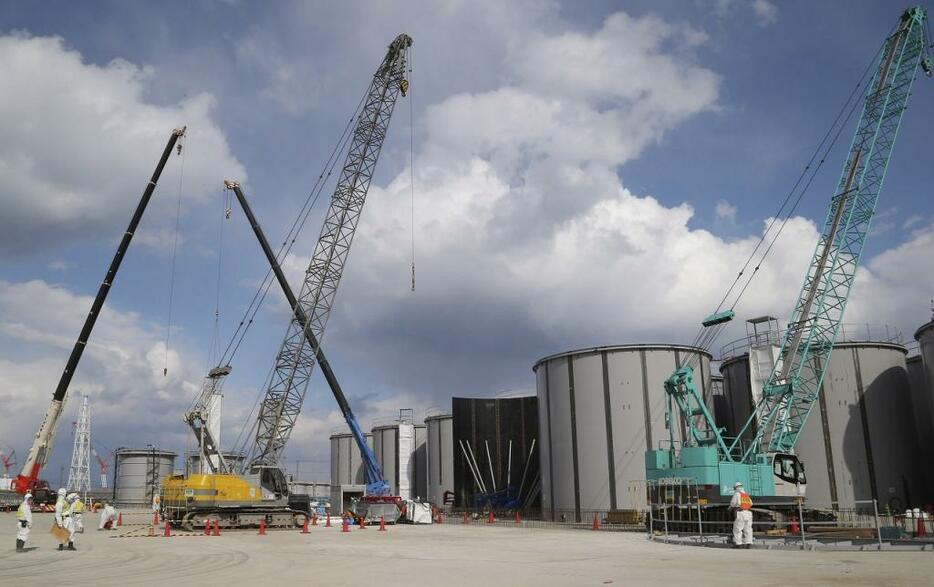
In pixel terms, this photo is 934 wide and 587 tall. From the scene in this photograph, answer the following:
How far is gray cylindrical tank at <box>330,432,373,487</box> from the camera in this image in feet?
310

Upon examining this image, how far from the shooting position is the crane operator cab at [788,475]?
41.4 metres

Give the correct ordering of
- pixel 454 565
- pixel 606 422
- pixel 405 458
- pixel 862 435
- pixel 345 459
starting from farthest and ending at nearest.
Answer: pixel 345 459, pixel 405 458, pixel 606 422, pixel 862 435, pixel 454 565

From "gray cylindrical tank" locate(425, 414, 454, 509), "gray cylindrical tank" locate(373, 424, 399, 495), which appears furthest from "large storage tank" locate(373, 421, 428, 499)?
"gray cylindrical tank" locate(425, 414, 454, 509)

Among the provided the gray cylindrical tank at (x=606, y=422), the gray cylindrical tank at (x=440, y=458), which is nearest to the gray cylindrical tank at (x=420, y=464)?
the gray cylindrical tank at (x=440, y=458)

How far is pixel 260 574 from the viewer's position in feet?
58.1

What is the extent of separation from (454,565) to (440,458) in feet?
193

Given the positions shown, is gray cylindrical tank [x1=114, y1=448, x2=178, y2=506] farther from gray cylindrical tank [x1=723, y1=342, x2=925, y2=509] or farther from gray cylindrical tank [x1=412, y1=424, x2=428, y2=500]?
gray cylindrical tank [x1=723, y1=342, x2=925, y2=509]

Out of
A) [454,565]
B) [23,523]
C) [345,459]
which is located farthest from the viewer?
[345,459]

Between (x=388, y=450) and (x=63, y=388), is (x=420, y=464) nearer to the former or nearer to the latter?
(x=388, y=450)

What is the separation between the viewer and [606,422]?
49.5 m

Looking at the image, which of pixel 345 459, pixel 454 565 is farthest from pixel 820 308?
pixel 345 459

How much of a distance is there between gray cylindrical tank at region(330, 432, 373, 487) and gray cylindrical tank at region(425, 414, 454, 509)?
1669cm

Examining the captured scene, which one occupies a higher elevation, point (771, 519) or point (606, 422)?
point (606, 422)

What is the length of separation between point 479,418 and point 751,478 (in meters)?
34.0
